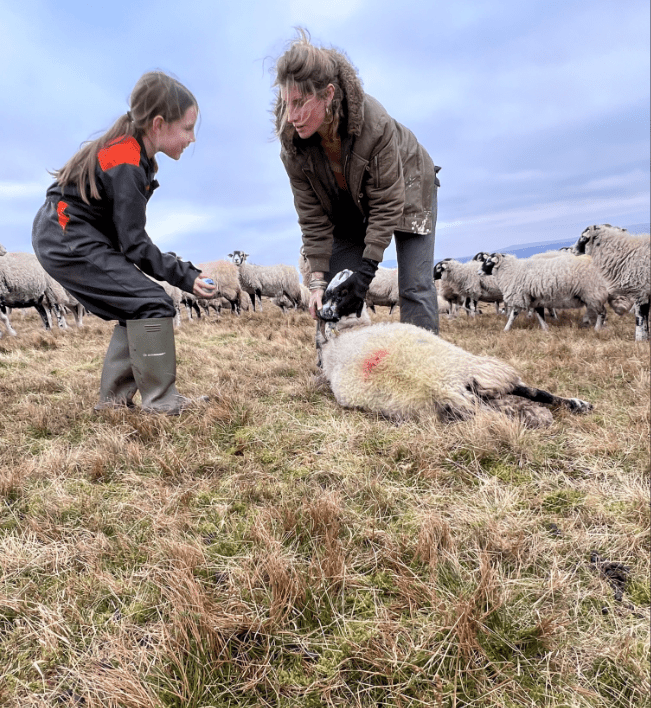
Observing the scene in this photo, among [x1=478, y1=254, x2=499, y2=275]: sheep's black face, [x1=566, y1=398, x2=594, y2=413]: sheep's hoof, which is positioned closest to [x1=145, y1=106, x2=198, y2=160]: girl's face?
[x1=566, y1=398, x2=594, y2=413]: sheep's hoof

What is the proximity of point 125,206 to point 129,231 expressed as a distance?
17 cm

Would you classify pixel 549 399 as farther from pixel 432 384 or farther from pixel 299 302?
pixel 299 302

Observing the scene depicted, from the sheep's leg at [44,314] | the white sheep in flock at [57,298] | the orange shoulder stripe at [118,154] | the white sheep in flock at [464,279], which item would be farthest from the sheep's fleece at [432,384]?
the sheep's leg at [44,314]

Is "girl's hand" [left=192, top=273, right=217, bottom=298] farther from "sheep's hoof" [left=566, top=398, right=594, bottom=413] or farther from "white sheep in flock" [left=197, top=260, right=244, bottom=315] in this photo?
"white sheep in flock" [left=197, top=260, right=244, bottom=315]

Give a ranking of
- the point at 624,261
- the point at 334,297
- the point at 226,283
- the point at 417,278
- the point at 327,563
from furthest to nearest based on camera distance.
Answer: the point at 226,283 → the point at 624,261 → the point at 417,278 → the point at 334,297 → the point at 327,563

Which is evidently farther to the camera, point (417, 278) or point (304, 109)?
point (417, 278)

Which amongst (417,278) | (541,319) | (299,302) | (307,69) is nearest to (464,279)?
(541,319)

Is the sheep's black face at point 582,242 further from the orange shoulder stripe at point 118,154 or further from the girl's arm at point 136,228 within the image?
the orange shoulder stripe at point 118,154

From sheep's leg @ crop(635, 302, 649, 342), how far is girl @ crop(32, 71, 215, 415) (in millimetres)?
6704

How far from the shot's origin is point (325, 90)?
9.43 feet

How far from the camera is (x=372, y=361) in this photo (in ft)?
10.2

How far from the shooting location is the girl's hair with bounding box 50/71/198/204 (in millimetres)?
2859

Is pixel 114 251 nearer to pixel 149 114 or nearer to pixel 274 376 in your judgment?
pixel 149 114

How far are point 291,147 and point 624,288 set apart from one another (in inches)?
268
